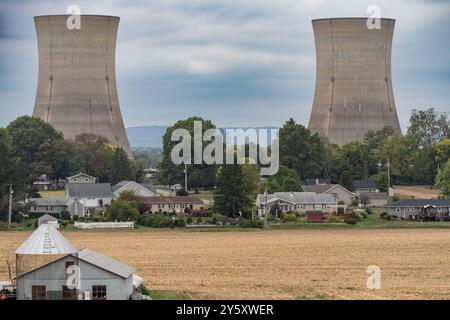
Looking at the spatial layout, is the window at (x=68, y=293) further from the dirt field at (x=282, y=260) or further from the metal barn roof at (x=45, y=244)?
the dirt field at (x=282, y=260)

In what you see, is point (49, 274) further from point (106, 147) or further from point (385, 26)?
point (106, 147)

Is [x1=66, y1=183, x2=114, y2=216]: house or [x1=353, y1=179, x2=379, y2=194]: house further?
[x1=353, y1=179, x2=379, y2=194]: house

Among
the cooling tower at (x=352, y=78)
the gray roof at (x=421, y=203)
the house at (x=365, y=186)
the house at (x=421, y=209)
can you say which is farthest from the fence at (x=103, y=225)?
the cooling tower at (x=352, y=78)

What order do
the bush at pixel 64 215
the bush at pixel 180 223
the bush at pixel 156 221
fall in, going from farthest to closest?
the bush at pixel 64 215 → the bush at pixel 156 221 → the bush at pixel 180 223

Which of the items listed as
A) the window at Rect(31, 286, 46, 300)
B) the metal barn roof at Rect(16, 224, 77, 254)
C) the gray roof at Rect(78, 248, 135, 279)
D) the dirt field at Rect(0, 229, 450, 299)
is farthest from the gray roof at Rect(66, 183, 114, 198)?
the window at Rect(31, 286, 46, 300)

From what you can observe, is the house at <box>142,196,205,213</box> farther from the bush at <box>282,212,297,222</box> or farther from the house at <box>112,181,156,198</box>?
the bush at <box>282,212,297,222</box>

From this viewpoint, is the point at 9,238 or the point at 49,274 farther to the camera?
the point at 9,238

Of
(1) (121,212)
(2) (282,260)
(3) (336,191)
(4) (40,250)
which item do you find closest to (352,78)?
(3) (336,191)
